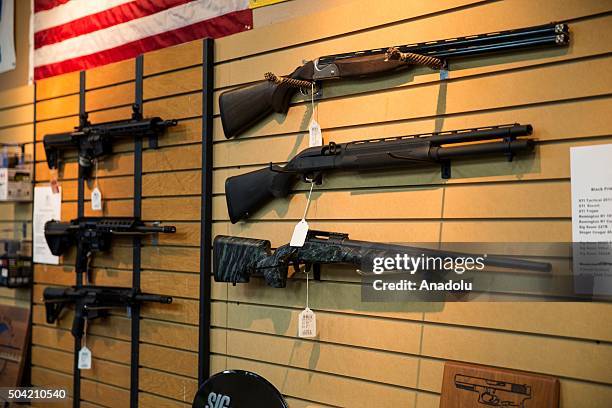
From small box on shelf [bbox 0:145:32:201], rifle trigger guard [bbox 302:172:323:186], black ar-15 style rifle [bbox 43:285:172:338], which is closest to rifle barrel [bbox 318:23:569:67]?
rifle trigger guard [bbox 302:172:323:186]

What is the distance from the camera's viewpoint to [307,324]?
8.07 ft

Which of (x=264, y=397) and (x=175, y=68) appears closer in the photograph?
(x=264, y=397)

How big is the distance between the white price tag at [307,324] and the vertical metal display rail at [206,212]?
628 millimetres

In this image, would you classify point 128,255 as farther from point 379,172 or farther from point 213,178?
point 379,172

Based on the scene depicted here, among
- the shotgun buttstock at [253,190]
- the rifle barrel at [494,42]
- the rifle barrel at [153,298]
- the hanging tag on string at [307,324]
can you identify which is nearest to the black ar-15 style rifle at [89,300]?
the rifle barrel at [153,298]

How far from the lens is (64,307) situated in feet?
12.1

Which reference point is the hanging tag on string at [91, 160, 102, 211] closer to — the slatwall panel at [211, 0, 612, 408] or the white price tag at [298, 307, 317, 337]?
the slatwall panel at [211, 0, 612, 408]

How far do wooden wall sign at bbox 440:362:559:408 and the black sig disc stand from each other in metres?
0.75

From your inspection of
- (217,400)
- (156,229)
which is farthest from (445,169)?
(156,229)

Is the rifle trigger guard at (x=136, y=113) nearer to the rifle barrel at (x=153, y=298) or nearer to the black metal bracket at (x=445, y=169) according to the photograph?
the rifle barrel at (x=153, y=298)

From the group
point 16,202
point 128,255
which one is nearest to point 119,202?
point 128,255

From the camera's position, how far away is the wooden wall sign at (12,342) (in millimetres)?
3912

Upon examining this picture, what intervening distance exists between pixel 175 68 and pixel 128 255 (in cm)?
99

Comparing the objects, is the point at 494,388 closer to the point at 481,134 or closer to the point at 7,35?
the point at 481,134
